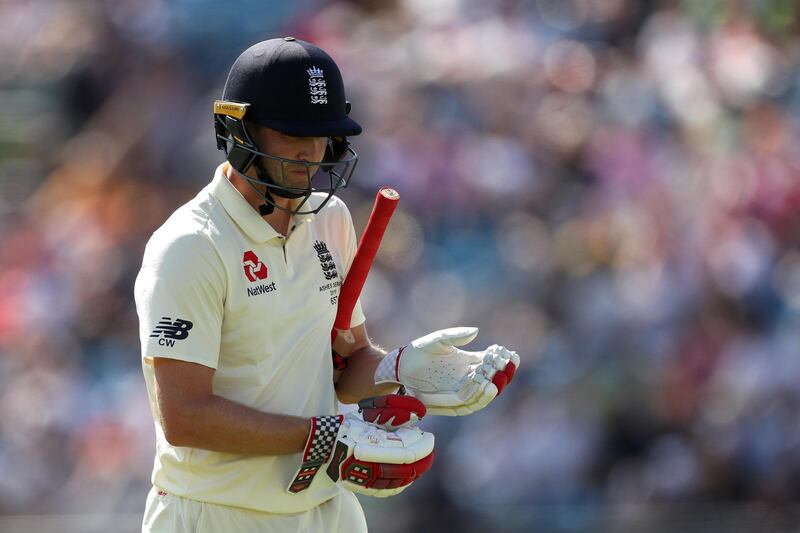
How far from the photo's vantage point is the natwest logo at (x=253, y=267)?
271 centimetres

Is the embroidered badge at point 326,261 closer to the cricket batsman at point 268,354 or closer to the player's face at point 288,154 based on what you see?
the cricket batsman at point 268,354

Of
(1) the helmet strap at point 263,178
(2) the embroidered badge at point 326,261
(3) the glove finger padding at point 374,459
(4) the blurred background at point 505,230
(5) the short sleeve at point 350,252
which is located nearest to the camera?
(3) the glove finger padding at point 374,459

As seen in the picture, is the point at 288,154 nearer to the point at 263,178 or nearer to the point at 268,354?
the point at 263,178

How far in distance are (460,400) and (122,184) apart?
3.91 meters

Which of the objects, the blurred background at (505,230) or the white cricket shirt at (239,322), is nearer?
the white cricket shirt at (239,322)

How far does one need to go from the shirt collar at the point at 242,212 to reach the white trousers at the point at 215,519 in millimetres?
649

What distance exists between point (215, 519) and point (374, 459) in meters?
0.42

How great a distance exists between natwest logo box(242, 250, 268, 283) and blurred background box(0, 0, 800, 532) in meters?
3.14

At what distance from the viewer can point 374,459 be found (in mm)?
2664

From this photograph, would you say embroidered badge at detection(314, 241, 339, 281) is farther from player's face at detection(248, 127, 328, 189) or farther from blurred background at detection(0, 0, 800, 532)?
blurred background at detection(0, 0, 800, 532)

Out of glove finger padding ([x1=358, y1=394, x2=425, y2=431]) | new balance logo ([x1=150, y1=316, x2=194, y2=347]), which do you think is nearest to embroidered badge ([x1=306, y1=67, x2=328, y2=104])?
new balance logo ([x1=150, y1=316, x2=194, y2=347])

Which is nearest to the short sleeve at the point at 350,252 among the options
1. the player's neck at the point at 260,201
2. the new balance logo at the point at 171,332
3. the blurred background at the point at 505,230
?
the player's neck at the point at 260,201

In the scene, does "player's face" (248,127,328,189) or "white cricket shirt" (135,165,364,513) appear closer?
"white cricket shirt" (135,165,364,513)

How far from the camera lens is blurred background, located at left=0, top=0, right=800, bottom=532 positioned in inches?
228
